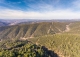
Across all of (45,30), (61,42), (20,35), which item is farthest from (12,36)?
(61,42)

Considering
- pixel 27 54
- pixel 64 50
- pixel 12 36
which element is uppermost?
pixel 27 54

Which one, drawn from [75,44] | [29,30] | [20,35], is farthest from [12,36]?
[75,44]

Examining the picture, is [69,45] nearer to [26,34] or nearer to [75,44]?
[75,44]

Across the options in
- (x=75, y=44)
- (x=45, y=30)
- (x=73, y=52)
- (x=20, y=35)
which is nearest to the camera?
(x=73, y=52)

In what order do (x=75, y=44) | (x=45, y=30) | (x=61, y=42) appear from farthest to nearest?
1. (x=45, y=30)
2. (x=61, y=42)
3. (x=75, y=44)

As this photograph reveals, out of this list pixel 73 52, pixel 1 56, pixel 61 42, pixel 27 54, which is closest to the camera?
pixel 1 56

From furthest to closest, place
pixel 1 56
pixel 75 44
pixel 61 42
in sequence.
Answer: pixel 61 42, pixel 75 44, pixel 1 56

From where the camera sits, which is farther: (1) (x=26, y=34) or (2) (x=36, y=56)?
(1) (x=26, y=34)

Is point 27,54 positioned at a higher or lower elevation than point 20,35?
higher

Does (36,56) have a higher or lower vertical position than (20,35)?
higher

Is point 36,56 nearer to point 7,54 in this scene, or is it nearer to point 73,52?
point 7,54
